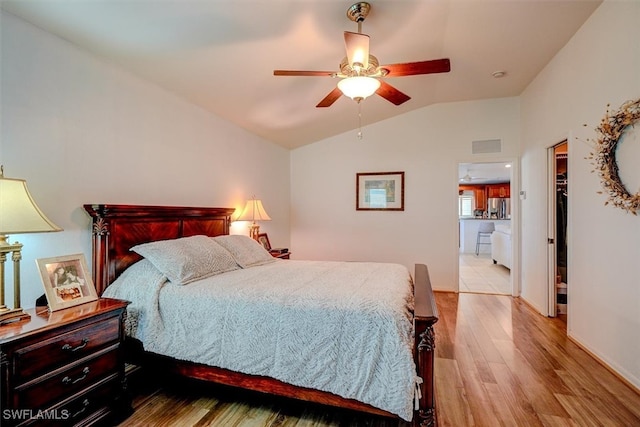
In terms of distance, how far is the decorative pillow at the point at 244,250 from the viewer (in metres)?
3.00

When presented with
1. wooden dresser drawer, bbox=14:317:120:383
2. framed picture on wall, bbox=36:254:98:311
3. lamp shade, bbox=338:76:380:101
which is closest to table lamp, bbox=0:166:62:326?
framed picture on wall, bbox=36:254:98:311

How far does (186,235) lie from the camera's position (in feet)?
10.1

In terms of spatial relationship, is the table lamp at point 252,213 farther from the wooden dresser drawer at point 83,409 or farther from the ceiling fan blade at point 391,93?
the wooden dresser drawer at point 83,409

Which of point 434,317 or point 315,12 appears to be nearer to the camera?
point 434,317

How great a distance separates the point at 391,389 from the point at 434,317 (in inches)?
16.9

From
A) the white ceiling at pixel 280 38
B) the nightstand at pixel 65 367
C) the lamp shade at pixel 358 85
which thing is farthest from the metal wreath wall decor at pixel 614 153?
the nightstand at pixel 65 367

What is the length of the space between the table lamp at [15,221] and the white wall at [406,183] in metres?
3.98

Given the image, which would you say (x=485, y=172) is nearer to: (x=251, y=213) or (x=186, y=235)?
→ (x=251, y=213)

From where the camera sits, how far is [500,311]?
3.90 meters

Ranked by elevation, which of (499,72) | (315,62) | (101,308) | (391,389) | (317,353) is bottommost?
(391,389)

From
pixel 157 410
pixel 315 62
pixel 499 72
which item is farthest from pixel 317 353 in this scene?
pixel 499 72

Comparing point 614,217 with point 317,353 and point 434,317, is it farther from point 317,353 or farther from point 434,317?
point 317,353

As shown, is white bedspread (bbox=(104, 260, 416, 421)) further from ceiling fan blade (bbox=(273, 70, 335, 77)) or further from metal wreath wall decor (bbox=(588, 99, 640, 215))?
metal wreath wall decor (bbox=(588, 99, 640, 215))

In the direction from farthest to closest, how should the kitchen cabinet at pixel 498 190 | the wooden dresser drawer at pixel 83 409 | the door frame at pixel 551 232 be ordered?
1. the kitchen cabinet at pixel 498 190
2. the door frame at pixel 551 232
3. the wooden dresser drawer at pixel 83 409
